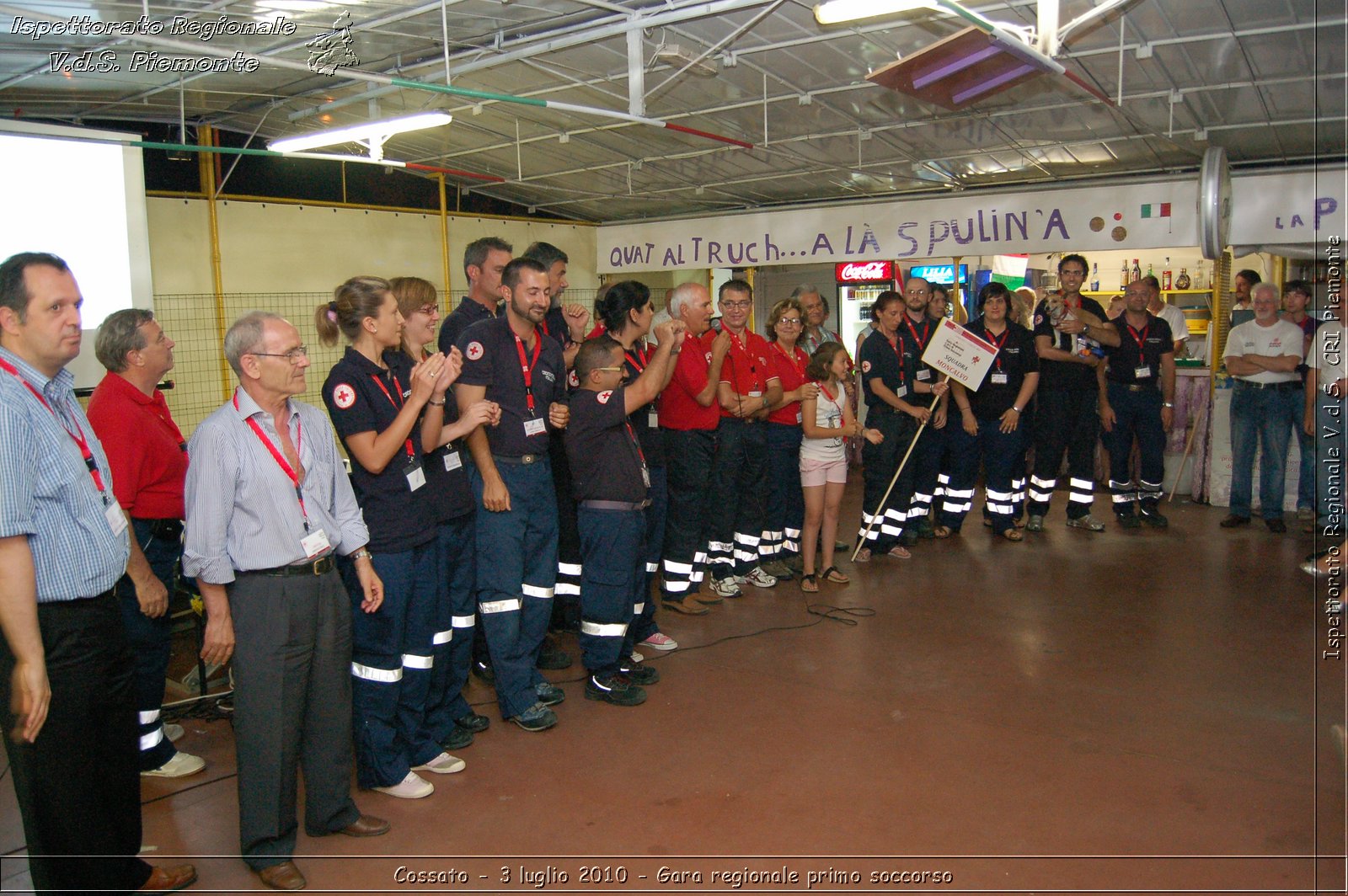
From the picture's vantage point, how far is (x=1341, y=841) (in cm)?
288

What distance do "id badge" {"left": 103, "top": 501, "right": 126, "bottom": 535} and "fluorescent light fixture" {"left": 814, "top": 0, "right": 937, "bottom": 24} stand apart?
11.9ft

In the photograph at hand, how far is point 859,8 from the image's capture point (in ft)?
14.0

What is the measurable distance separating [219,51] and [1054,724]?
499 cm

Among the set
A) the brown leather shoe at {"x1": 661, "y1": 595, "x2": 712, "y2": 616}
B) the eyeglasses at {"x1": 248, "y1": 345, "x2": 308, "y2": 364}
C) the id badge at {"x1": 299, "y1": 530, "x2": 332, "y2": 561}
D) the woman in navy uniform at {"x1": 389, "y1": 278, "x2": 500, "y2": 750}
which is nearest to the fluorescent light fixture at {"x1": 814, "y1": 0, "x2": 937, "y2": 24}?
the woman in navy uniform at {"x1": 389, "y1": 278, "x2": 500, "y2": 750}

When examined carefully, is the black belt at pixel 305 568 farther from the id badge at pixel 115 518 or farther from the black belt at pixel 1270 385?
the black belt at pixel 1270 385

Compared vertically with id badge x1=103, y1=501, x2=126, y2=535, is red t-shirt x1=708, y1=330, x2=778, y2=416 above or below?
above

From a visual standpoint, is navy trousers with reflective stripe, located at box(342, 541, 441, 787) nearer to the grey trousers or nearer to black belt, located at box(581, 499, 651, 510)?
the grey trousers

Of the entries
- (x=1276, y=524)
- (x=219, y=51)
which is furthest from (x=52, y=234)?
(x=1276, y=524)

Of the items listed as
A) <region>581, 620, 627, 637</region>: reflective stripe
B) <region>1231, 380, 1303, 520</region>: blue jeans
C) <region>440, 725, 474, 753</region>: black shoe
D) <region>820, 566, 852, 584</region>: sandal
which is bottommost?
<region>440, 725, 474, 753</region>: black shoe

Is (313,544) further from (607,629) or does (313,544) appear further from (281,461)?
(607,629)

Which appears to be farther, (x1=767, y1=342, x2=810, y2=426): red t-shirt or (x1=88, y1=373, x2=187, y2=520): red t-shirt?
(x1=767, y1=342, x2=810, y2=426): red t-shirt

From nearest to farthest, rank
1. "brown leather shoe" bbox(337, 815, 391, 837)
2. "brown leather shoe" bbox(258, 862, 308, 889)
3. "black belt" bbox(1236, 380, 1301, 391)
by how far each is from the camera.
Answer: "brown leather shoe" bbox(258, 862, 308, 889) < "brown leather shoe" bbox(337, 815, 391, 837) < "black belt" bbox(1236, 380, 1301, 391)

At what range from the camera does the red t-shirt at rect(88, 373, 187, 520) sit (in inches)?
129

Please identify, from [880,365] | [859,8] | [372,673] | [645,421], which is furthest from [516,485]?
[880,365]
